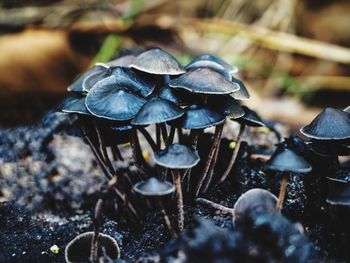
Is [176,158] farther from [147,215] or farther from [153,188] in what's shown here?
[147,215]

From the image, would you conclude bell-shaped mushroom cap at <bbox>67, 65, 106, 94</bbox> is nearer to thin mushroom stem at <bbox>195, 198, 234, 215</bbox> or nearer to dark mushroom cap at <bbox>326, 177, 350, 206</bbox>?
thin mushroom stem at <bbox>195, 198, 234, 215</bbox>

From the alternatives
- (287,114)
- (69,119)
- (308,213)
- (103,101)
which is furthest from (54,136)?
(287,114)

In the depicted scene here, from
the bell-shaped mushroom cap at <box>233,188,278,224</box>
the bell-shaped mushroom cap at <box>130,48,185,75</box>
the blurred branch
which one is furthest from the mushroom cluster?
the blurred branch

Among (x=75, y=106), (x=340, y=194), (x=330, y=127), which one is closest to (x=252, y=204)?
(x=340, y=194)

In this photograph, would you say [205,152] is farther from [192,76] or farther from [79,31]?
[79,31]

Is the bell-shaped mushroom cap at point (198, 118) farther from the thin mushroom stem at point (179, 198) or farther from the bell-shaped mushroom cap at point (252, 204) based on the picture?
the bell-shaped mushroom cap at point (252, 204)

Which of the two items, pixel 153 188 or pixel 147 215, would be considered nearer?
pixel 153 188

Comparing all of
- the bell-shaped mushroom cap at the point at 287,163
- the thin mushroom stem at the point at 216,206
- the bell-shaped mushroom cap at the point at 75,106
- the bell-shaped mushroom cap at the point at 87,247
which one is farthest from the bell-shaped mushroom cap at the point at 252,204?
the bell-shaped mushroom cap at the point at 75,106
